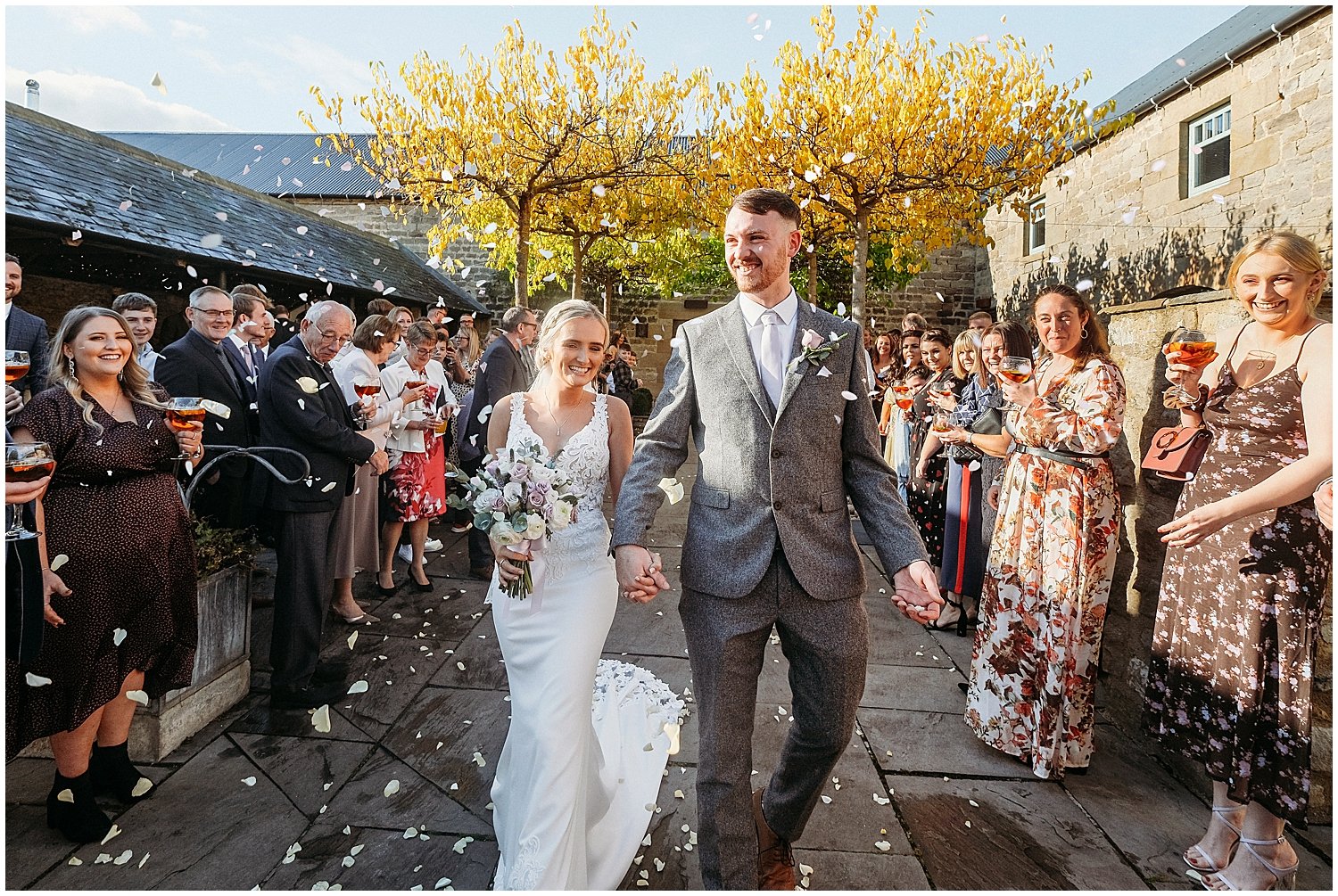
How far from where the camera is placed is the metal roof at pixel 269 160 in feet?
83.8

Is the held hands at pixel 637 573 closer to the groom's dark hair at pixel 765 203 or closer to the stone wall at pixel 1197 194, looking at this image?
the groom's dark hair at pixel 765 203

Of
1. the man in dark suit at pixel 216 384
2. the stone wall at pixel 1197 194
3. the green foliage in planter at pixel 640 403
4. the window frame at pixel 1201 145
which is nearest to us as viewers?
the man in dark suit at pixel 216 384

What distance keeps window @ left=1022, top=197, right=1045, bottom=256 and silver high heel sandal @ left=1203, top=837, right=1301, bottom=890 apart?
17.9 meters

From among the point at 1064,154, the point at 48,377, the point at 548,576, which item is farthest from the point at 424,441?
the point at 1064,154

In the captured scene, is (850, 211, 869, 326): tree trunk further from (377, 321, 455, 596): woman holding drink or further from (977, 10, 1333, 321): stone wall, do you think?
(377, 321, 455, 596): woman holding drink

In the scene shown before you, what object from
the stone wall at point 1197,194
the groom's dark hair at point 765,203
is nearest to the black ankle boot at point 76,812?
the groom's dark hair at point 765,203

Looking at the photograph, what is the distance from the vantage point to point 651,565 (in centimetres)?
211

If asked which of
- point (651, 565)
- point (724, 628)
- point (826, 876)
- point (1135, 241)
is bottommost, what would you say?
point (826, 876)

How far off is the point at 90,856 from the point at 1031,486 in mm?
3982

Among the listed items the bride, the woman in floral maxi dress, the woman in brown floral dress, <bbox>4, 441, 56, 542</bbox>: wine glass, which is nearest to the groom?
the bride

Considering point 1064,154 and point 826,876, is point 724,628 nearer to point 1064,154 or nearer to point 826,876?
point 826,876

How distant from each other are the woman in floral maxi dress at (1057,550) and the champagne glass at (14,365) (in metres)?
3.85

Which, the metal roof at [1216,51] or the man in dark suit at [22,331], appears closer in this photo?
the man in dark suit at [22,331]

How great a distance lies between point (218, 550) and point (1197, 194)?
15.7 metres
